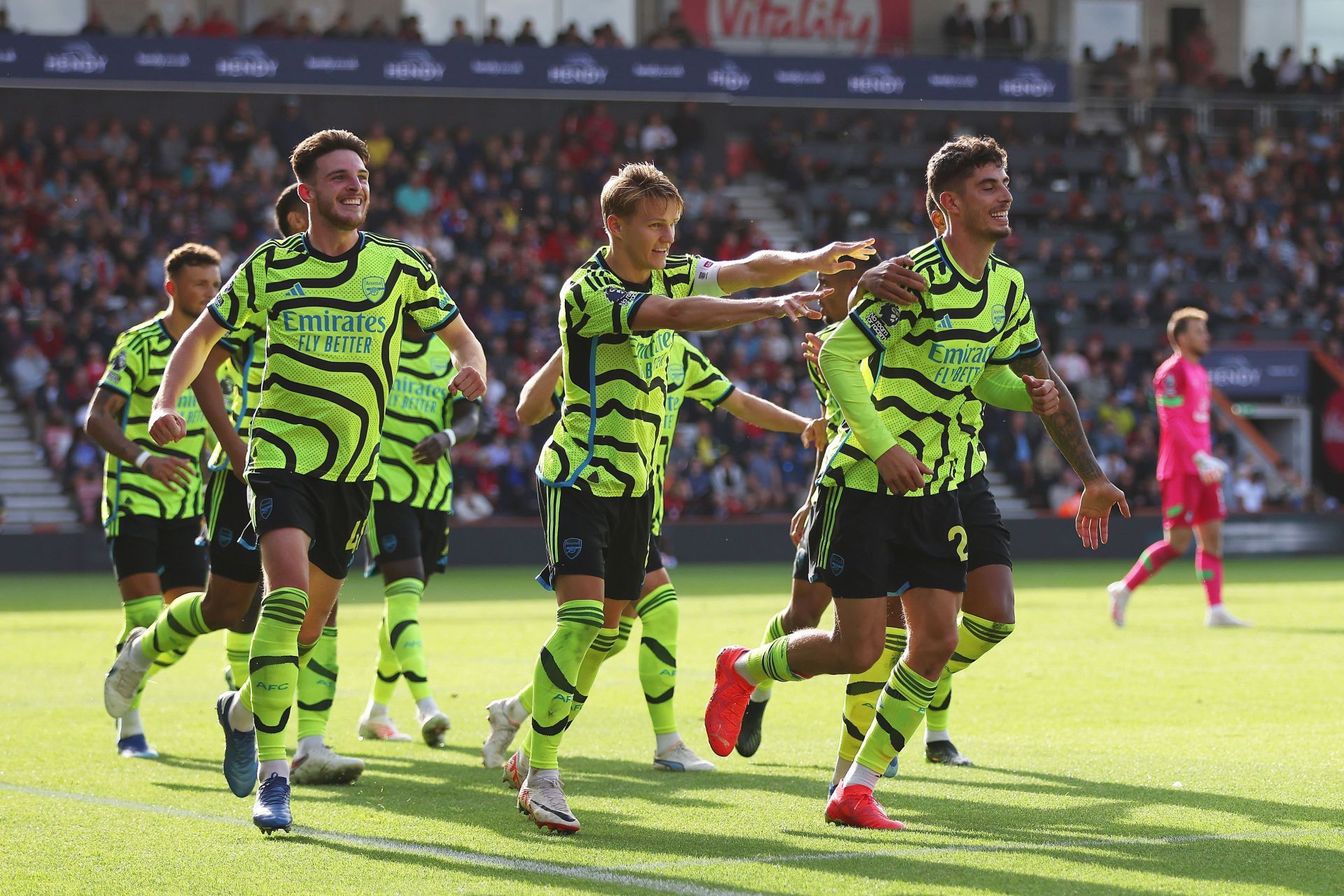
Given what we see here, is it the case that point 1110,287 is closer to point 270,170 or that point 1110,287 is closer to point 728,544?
point 728,544

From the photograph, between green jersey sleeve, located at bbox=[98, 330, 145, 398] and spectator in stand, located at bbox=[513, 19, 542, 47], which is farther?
spectator in stand, located at bbox=[513, 19, 542, 47]

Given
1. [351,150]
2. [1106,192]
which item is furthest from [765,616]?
[1106,192]

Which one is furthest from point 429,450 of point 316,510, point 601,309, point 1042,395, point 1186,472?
point 1186,472

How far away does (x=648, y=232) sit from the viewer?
6.25 m

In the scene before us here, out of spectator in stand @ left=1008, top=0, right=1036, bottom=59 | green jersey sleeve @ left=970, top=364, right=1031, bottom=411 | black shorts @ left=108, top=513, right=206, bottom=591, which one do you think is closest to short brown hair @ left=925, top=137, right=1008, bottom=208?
green jersey sleeve @ left=970, top=364, right=1031, bottom=411

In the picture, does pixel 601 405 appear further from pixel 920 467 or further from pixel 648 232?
pixel 920 467

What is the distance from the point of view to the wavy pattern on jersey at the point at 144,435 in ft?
27.8

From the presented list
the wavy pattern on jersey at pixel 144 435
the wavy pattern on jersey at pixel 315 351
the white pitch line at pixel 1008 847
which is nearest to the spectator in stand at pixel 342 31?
the wavy pattern on jersey at pixel 144 435

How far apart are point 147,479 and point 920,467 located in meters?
4.49

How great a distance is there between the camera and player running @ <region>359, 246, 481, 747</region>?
8.81 meters

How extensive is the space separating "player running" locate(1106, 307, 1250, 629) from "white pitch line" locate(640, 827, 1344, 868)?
8.62 meters

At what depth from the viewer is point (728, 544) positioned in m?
24.9

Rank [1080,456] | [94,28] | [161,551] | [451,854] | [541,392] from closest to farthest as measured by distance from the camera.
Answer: [451,854], [1080,456], [541,392], [161,551], [94,28]

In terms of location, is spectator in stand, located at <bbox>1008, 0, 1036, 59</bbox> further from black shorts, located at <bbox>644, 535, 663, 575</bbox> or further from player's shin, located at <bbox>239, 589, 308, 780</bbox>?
player's shin, located at <bbox>239, 589, 308, 780</bbox>
